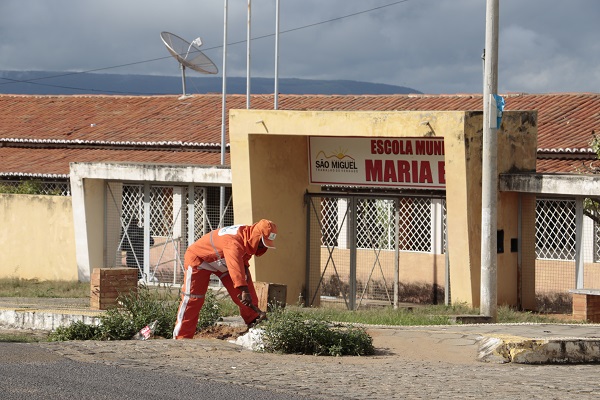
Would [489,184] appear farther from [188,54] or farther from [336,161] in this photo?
[188,54]

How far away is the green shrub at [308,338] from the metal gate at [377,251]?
9334 mm

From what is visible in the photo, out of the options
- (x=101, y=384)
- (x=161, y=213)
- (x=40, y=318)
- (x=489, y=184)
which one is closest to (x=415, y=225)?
(x=161, y=213)

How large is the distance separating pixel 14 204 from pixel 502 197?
10.5 meters

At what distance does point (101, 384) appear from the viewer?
27.5 ft

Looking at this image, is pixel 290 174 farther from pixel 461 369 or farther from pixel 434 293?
pixel 461 369

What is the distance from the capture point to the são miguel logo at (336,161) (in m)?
19.2

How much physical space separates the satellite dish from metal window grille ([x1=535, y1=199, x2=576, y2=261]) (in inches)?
522

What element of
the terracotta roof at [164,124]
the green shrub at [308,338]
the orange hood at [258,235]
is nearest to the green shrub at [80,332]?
the orange hood at [258,235]

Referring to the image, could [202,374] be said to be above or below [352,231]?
below

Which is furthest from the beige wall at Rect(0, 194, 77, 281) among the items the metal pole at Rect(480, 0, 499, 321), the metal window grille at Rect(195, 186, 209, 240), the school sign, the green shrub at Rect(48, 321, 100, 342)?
the metal pole at Rect(480, 0, 499, 321)

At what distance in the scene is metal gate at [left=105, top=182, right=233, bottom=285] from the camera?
69.2 feet

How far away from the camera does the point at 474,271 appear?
17.0 metres

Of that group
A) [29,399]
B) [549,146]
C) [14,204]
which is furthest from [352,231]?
[29,399]

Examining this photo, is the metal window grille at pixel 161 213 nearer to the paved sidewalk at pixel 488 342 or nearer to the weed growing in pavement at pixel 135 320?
the paved sidewalk at pixel 488 342
